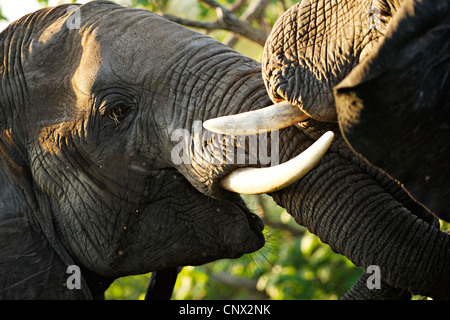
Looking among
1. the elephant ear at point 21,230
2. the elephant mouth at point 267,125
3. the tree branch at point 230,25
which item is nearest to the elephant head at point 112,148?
the elephant ear at point 21,230

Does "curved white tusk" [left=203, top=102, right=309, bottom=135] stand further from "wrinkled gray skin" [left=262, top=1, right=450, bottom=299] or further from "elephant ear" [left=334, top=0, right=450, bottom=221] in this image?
"elephant ear" [left=334, top=0, right=450, bottom=221]

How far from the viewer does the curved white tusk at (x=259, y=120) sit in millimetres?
2400

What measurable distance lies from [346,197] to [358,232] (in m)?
0.13

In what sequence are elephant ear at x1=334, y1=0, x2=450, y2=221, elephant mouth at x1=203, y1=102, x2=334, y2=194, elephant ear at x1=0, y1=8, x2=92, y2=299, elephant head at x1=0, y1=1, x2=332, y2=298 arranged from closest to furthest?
elephant ear at x1=334, y1=0, x2=450, y2=221 < elephant mouth at x1=203, y1=102, x2=334, y2=194 < elephant head at x1=0, y1=1, x2=332, y2=298 < elephant ear at x1=0, y1=8, x2=92, y2=299

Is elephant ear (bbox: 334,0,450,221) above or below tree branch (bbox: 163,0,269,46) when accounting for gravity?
above

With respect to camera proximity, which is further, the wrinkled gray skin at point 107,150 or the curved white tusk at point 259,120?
the wrinkled gray skin at point 107,150

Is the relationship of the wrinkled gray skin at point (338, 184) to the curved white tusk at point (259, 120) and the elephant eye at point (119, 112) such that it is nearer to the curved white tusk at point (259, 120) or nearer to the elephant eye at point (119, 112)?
the curved white tusk at point (259, 120)

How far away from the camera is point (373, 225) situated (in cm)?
255

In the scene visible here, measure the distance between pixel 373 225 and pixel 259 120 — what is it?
553 millimetres

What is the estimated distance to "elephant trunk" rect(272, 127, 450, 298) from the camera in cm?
255

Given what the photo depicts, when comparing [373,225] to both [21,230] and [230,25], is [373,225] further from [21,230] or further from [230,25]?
[230,25]

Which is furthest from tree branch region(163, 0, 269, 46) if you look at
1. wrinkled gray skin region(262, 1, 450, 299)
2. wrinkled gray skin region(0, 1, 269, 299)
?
wrinkled gray skin region(262, 1, 450, 299)

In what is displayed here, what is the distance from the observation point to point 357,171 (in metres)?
2.61

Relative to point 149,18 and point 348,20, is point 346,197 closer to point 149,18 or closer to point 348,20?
point 348,20
